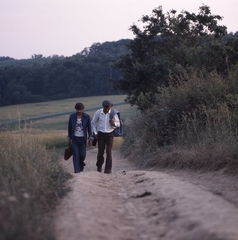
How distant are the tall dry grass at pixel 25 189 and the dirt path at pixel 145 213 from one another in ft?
0.79

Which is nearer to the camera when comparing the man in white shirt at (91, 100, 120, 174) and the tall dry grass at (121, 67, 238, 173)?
the tall dry grass at (121, 67, 238, 173)

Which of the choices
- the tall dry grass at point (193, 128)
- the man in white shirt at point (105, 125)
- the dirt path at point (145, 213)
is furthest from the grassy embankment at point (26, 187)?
the tall dry grass at point (193, 128)

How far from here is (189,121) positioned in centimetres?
1370

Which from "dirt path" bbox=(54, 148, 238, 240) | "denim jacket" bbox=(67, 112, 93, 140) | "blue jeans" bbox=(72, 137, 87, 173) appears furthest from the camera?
"blue jeans" bbox=(72, 137, 87, 173)

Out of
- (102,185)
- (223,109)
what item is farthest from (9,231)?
(223,109)

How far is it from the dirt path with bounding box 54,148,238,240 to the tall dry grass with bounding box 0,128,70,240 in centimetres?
24

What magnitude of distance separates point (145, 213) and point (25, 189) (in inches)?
61.1

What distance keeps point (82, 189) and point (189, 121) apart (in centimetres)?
721

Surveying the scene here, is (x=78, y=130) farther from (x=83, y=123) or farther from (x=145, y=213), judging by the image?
(x=145, y=213)

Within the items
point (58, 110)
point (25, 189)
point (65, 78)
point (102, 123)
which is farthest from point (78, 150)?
point (65, 78)

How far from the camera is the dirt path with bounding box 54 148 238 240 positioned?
4770 millimetres

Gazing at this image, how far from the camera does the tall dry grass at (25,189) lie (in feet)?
14.3

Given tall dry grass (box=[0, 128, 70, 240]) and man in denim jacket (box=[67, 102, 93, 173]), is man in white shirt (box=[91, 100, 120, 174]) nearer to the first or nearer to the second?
man in denim jacket (box=[67, 102, 93, 173])

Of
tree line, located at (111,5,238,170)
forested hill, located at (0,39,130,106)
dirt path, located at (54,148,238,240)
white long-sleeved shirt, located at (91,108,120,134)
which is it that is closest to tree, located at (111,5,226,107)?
tree line, located at (111,5,238,170)
